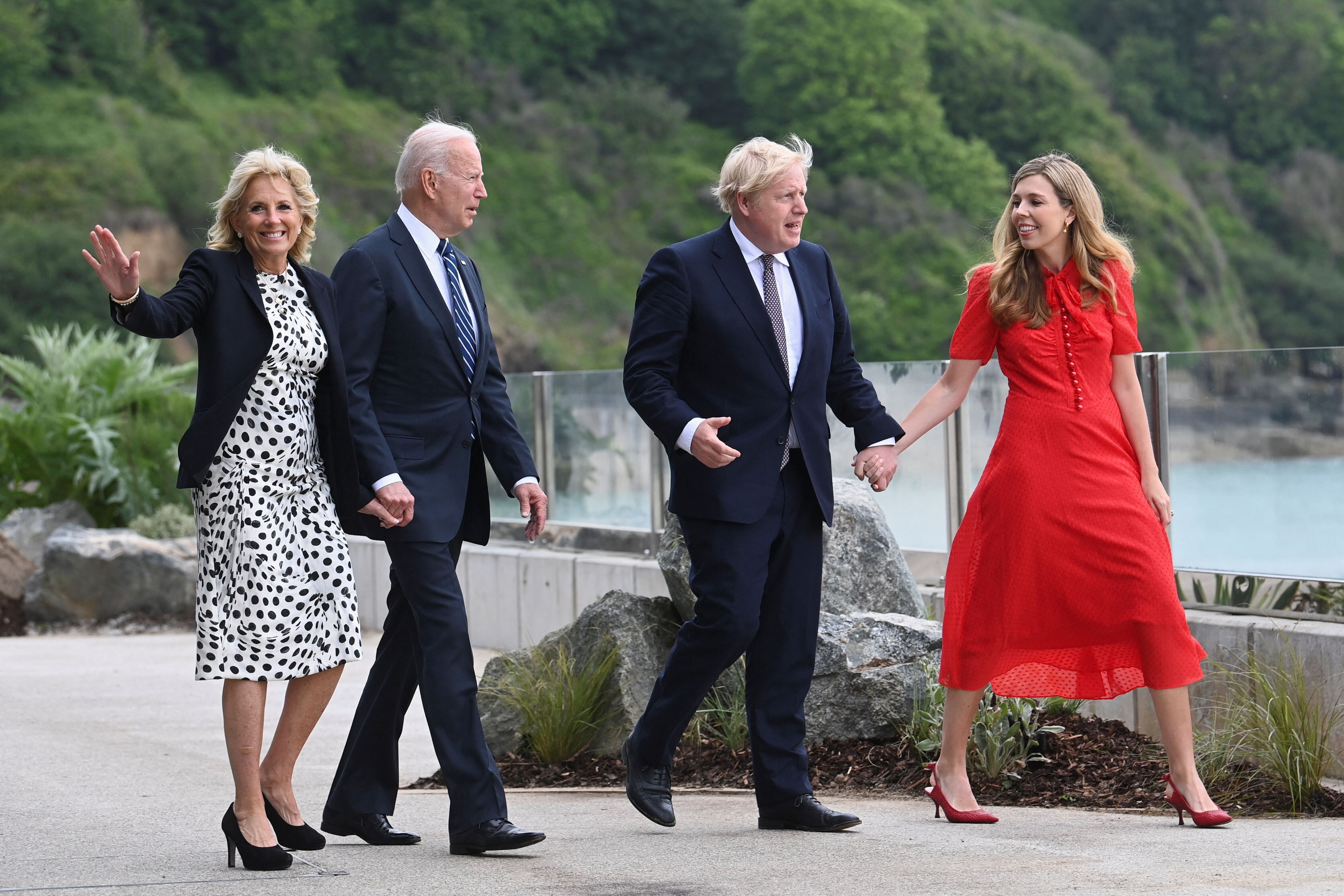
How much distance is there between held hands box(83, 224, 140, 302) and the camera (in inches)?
154

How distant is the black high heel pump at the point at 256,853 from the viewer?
402 centimetres

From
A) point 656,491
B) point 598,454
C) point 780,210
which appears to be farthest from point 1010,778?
point 598,454

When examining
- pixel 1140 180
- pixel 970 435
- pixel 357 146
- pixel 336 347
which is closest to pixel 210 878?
pixel 336 347

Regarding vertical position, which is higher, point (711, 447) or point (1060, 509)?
point (711, 447)

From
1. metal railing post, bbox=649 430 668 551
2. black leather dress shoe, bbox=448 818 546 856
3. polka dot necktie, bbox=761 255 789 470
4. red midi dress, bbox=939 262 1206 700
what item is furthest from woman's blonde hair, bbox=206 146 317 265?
metal railing post, bbox=649 430 668 551

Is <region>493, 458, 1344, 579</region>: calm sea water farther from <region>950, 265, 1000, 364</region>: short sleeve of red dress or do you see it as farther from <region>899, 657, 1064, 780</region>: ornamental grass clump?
<region>950, 265, 1000, 364</region>: short sleeve of red dress

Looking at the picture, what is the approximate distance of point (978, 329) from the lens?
477 centimetres

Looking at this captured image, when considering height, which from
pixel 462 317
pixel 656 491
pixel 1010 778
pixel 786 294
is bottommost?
pixel 1010 778

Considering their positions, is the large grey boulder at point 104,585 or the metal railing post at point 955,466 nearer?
the metal railing post at point 955,466

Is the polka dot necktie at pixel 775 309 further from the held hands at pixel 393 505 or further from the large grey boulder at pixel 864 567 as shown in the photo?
the large grey boulder at pixel 864 567

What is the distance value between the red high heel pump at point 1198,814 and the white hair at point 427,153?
2.49m

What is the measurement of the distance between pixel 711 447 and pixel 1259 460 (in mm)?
3057

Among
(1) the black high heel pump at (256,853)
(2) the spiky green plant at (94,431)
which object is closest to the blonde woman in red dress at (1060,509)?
(1) the black high heel pump at (256,853)

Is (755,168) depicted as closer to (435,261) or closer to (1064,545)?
(435,261)
